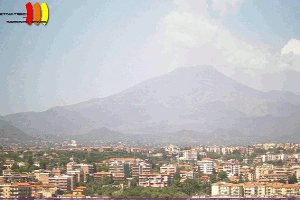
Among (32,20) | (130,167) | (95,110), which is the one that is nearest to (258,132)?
(95,110)

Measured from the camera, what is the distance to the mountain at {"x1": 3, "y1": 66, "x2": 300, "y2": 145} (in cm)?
8625

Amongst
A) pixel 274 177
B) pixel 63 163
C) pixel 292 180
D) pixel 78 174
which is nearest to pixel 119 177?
pixel 78 174

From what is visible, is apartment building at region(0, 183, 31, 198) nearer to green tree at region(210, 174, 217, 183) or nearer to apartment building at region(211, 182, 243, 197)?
apartment building at region(211, 182, 243, 197)

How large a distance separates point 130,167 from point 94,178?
12.2 ft

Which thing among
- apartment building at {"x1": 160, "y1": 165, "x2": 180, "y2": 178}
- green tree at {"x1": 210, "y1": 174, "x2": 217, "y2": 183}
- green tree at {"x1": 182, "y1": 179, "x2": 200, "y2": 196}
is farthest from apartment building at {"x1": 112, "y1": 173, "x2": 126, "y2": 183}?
green tree at {"x1": 210, "y1": 174, "x2": 217, "y2": 183}

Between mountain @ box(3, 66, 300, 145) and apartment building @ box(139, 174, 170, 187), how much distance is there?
4978 cm

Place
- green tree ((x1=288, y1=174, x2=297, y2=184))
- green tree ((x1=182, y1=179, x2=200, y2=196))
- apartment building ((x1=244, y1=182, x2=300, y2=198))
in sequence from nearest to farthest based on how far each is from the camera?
A: 1. apartment building ((x1=244, y1=182, x2=300, y2=198))
2. green tree ((x1=182, y1=179, x2=200, y2=196))
3. green tree ((x1=288, y1=174, x2=297, y2=184))

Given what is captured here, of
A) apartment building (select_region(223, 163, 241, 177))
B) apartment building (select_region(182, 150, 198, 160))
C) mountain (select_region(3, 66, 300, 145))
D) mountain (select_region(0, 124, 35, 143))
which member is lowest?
apartment building (select_region(223, 163, 241, 177))

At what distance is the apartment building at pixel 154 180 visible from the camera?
82.8ft

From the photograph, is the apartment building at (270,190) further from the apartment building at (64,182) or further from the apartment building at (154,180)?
the apartment building at (64,182)

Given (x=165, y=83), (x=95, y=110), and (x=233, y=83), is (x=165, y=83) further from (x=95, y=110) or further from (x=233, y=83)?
(x=95, y=110)

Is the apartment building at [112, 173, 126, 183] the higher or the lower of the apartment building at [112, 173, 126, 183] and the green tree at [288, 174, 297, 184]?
the higher

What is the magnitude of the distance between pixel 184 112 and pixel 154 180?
247ft

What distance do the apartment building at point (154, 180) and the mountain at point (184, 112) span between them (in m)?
49.8
